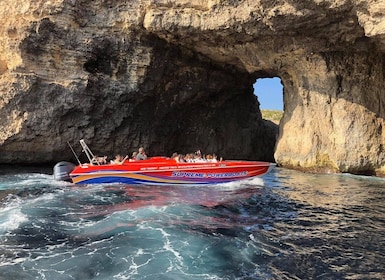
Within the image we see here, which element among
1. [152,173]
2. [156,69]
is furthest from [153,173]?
[156,69]

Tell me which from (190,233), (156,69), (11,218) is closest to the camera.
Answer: (190,233)

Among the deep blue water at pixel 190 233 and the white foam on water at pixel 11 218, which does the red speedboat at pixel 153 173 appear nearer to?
the deep blue water at pixel 190 233

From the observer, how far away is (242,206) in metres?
10.7

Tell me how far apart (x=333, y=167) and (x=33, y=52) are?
1370 centimetres

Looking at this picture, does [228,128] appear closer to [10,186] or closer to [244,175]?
[244,175]

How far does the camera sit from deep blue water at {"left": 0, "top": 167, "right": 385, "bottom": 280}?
20.6 feet

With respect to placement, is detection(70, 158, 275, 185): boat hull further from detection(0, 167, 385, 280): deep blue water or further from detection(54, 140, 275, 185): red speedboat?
detection(0, 167, 385, 280): deep blue water

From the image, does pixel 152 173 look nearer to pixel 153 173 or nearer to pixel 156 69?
pixel 153 173

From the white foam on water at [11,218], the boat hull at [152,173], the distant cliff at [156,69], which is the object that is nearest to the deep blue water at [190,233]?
the white foam on water at [11,218]

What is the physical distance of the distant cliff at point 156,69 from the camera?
16.7 m

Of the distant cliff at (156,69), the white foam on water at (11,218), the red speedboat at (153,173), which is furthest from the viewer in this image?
the distant cliff at (156,69)

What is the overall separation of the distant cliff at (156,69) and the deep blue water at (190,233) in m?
4.88

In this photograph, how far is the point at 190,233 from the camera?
26.3 ft

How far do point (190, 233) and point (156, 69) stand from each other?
1257cm
